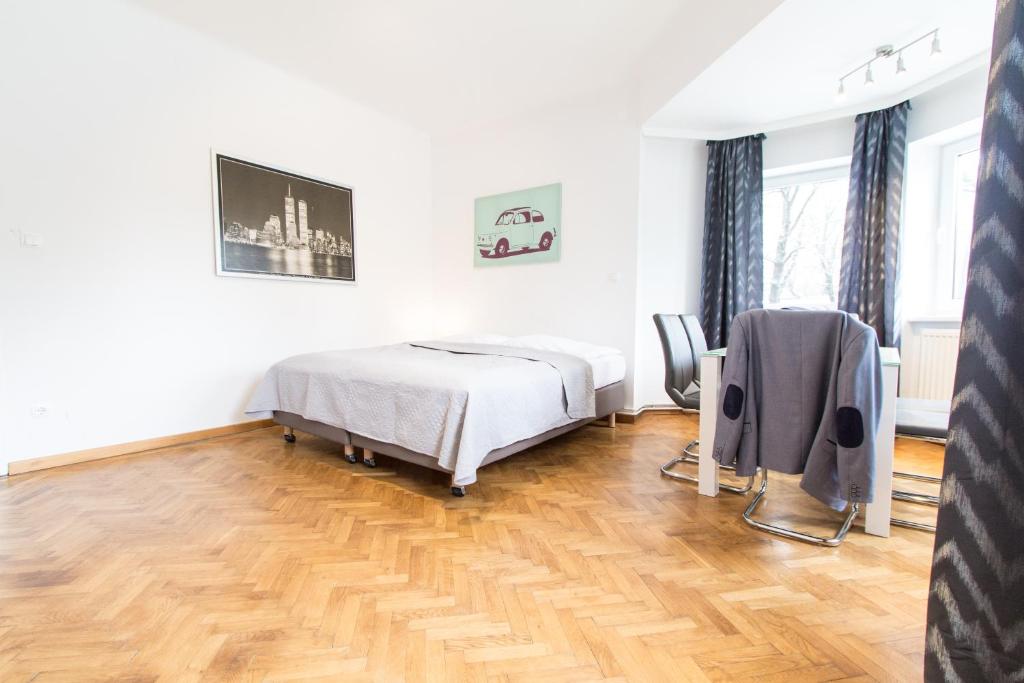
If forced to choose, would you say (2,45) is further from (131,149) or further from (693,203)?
(693,203)

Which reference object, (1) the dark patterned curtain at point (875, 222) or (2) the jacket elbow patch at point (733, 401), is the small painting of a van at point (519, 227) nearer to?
(1) the dark patterned curtain at point (875, 222)

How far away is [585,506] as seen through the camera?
7.15 feet

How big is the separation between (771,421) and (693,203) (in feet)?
9.21

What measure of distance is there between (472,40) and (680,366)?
9.16ft

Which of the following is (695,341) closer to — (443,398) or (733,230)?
(733,230)

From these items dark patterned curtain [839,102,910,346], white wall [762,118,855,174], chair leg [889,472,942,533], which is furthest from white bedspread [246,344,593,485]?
white wall [762,118,855,174]

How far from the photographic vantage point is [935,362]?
321 centimetres

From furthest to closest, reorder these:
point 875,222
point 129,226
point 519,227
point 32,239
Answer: point 519,227, point 875,222, point 129,226, point 32,239

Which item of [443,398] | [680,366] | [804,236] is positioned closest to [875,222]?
[804,236]

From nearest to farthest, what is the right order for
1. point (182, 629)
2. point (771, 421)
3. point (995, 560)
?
point (995, 560) < point (182, 629) < point (771, 421)

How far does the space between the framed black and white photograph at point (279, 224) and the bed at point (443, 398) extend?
41.6 inches

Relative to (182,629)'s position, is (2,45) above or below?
above

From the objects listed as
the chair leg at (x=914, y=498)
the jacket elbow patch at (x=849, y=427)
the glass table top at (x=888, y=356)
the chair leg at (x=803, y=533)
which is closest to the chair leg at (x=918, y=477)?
the chair leg at (x=914, y=498)

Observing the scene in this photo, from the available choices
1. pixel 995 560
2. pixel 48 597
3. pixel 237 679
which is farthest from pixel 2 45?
pixel 995 560
